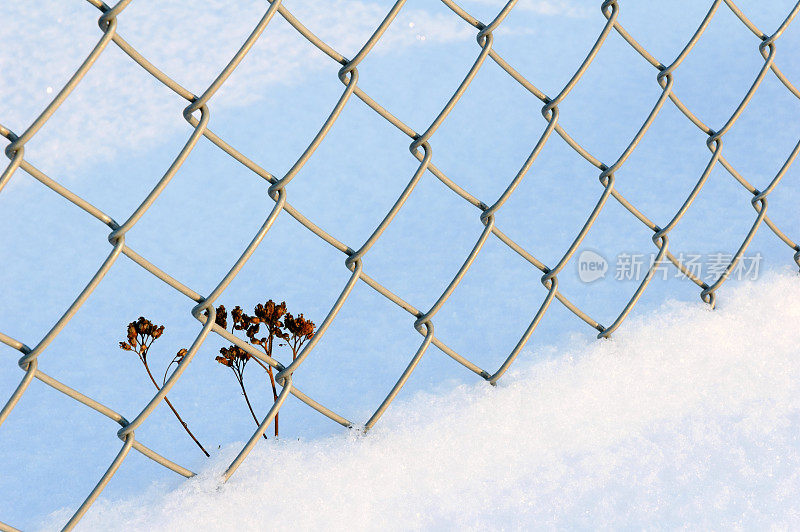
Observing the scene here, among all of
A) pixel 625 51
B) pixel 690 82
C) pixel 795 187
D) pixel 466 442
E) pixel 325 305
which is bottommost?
pixel 466 442

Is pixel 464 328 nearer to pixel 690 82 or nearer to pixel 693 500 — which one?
pixel 693 500

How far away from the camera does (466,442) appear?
1274 mm

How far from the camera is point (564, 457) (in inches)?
49.6

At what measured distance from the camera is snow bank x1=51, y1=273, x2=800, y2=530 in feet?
3.83

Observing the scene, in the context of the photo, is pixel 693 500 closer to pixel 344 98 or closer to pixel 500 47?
pixel 344 98

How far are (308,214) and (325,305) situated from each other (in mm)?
489

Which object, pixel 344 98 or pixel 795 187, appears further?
pixel 795 187

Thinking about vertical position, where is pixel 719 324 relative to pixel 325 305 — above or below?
below

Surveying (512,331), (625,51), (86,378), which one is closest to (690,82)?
(625,51)

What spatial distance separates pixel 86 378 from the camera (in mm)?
2172

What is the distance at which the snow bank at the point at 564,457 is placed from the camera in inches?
45.9

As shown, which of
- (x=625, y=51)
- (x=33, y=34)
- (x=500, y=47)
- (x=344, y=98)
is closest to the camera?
(x=344, y=98)

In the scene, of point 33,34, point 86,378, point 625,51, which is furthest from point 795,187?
point 33,34

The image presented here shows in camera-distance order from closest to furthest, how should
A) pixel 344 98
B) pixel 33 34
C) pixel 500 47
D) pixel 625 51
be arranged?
pixel 344 98
pixel 625 51
pixel 500 47
pixel 33 34
